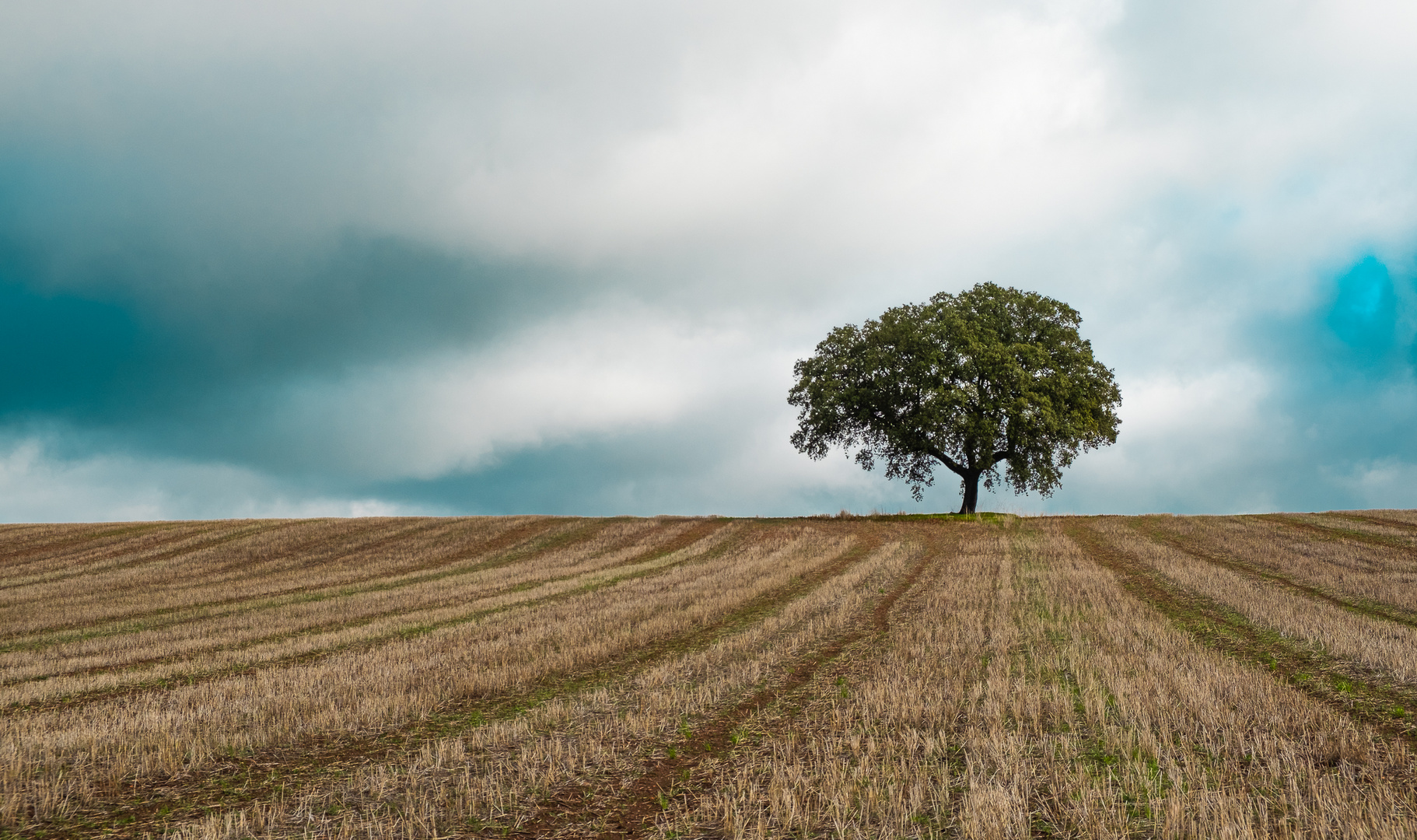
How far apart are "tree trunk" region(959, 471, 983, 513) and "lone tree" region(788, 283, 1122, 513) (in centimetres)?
6

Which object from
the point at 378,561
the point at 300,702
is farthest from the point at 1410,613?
the point at 378,561

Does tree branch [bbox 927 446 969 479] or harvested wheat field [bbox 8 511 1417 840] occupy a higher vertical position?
tree branch [bbox 927 446 969 479]

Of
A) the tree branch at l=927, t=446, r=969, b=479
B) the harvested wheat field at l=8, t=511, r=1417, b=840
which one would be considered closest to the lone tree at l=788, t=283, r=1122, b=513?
the tree branch at l=927, t=446, r=969, b=479

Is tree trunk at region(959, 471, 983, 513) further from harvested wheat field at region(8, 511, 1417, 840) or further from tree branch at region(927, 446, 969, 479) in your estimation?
harvested wheat field at region(8, 511, 1417, 840)

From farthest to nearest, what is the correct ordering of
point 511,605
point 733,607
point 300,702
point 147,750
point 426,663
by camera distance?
point 511,605, point 733,607, point 426,663, point 300,702, point 147,750

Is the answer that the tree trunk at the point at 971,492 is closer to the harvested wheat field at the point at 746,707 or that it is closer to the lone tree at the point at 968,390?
the lone tree at the point at 968,390

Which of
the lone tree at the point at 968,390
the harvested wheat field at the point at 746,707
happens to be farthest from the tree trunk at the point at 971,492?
the harvested wheat field at the point at 746,707

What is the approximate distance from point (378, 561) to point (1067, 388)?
4017 cm

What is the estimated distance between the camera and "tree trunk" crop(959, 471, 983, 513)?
4859 cm

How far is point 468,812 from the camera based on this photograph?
7387mm

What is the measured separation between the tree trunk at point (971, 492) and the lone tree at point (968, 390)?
2.4 inches

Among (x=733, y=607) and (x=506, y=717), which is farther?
(x=733, y=607)

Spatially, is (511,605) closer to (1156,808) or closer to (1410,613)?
(1156,808)

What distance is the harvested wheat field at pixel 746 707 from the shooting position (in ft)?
23.9
